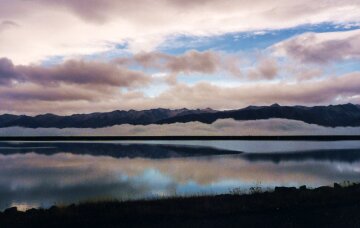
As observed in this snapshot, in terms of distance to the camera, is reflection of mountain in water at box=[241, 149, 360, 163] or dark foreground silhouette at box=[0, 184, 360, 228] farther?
reflection of mountain in water at box=[241, 149, 360, 163]

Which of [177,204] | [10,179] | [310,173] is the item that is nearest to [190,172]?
[310,173]

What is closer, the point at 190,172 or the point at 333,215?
the point at 333,215

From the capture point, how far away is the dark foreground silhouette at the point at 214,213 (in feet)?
77.2

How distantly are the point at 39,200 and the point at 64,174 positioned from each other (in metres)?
25.1

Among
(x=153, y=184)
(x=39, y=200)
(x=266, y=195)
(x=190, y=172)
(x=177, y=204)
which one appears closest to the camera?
(x=177, y=204)

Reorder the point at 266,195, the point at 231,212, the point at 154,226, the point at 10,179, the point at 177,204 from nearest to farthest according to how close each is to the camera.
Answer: the point at 154,226
the point at 231,212
the point at 177,204
the point at 266,195
the point at 10,179

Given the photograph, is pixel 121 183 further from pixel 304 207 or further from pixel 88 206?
pixel 304 207

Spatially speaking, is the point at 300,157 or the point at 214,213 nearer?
the point at 214,213

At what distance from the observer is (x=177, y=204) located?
98.4 feet

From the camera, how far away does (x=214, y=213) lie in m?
26.4

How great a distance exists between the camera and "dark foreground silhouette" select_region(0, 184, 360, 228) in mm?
23531

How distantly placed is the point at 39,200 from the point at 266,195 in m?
21.5

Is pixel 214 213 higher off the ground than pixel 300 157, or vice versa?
pixel 214 213

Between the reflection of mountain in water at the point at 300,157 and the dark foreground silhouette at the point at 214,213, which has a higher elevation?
the dark foreground silhouette at the point at 214,213
